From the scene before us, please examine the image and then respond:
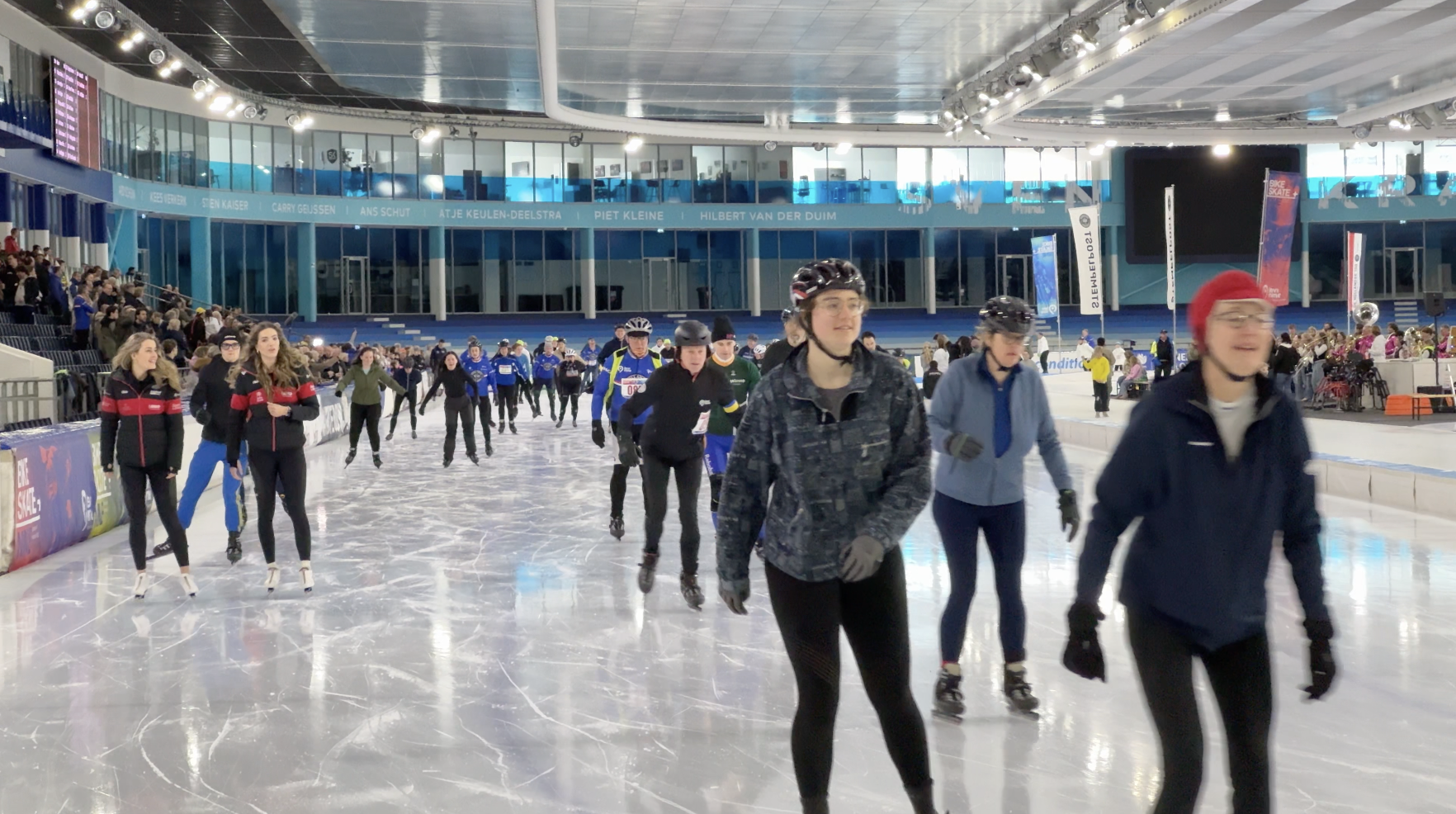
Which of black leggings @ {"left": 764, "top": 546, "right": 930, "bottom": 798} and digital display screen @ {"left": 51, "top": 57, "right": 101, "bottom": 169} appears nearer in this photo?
black leggings @ {"left": 764, "top": 546, "right": 930, "bottom": 798}

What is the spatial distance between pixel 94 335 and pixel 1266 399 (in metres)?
19.0

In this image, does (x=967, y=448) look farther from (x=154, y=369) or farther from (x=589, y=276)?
(x=589, y=276)

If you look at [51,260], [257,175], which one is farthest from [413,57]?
[257,175]

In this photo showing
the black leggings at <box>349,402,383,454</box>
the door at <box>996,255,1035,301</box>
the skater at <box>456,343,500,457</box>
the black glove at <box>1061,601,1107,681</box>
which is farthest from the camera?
the door at <box>996,255,1035,301</box>

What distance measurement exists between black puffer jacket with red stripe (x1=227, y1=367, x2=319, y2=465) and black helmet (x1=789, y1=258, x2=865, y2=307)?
4.55 meters

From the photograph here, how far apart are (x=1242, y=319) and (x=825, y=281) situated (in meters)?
0.98

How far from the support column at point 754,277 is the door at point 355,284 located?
41.0 ft

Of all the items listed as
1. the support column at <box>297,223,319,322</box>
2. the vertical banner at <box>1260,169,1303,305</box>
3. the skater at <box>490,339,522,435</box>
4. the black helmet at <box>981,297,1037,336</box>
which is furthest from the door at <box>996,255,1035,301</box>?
the black helmet at <box>981,297,1037,336</box>

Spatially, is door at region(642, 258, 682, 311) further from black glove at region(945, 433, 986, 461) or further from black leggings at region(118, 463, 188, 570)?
black glove at region(945, 433, 986, 461)

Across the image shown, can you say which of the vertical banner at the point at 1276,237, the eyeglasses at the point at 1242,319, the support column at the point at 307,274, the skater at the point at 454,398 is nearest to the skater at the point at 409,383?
the skater at the point at 454,398

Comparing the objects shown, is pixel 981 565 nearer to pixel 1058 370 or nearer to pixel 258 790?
pixel 258 790

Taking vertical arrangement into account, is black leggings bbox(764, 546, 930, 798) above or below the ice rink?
above

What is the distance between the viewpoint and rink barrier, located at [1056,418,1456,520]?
396 inches

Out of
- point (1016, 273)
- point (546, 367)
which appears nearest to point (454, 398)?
point (546, 367)
